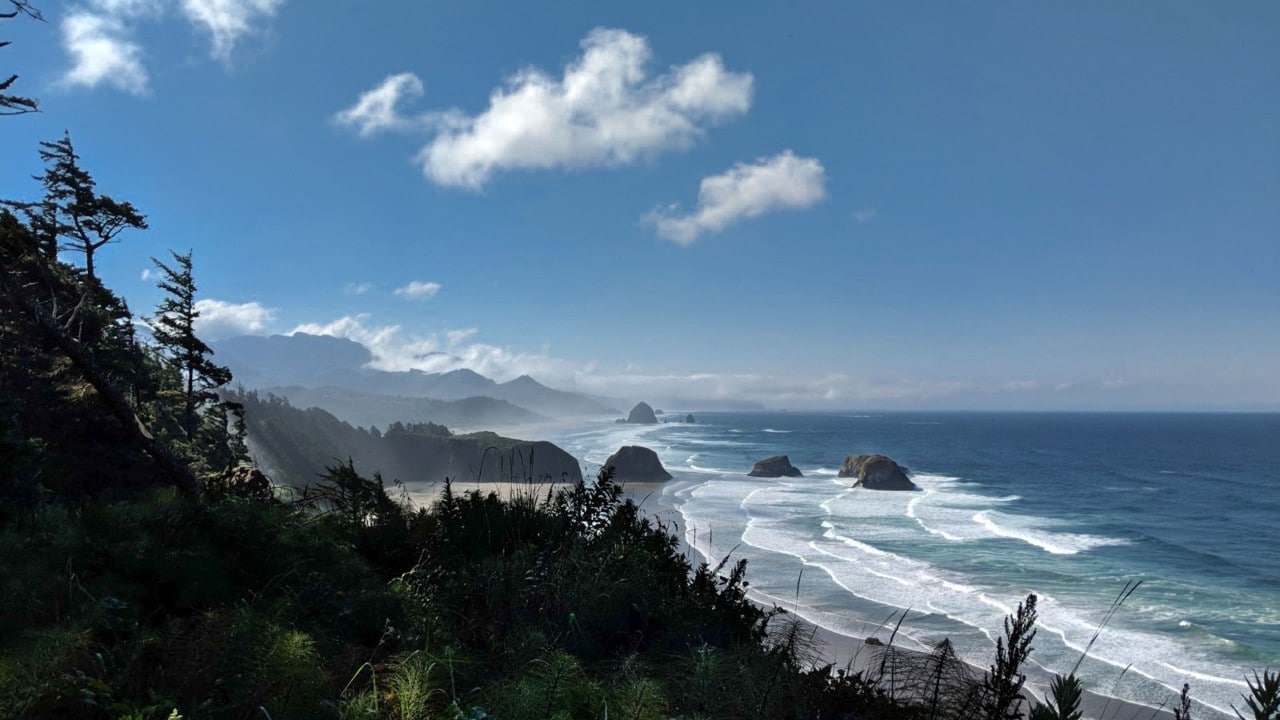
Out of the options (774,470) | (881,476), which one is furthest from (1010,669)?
(774,470)

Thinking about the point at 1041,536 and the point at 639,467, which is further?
the point at 639,467

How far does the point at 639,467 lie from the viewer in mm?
65438

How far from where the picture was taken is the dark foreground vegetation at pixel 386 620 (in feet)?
9.66

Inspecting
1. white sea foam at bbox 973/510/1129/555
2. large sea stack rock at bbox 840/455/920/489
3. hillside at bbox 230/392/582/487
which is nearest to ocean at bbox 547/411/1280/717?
white sea foam at bbox 973/510/1129/555

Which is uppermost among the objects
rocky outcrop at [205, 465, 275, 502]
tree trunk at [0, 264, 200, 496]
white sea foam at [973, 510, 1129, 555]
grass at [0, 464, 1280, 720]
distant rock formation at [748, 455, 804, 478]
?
tree trunk at [0, 264, 200, 496]

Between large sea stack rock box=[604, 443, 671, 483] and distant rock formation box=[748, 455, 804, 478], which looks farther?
distant rock formation box=[748, 455, 804, 478]

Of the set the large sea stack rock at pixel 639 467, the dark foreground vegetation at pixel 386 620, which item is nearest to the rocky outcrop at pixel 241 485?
A: the dark foreground vegetation at pixel 386 620

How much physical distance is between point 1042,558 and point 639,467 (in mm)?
38620

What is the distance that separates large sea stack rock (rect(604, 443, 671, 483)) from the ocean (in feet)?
11.5

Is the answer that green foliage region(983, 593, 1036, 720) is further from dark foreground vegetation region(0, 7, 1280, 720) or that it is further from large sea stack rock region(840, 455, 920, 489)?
large sea stack rock region(840, 455, 920, 489)

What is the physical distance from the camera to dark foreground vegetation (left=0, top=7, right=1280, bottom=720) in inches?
116

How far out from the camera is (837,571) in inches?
1148

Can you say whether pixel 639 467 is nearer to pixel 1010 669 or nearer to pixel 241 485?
pixel 241 485

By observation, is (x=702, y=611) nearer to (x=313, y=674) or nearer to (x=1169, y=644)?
(x=313, y=674)
